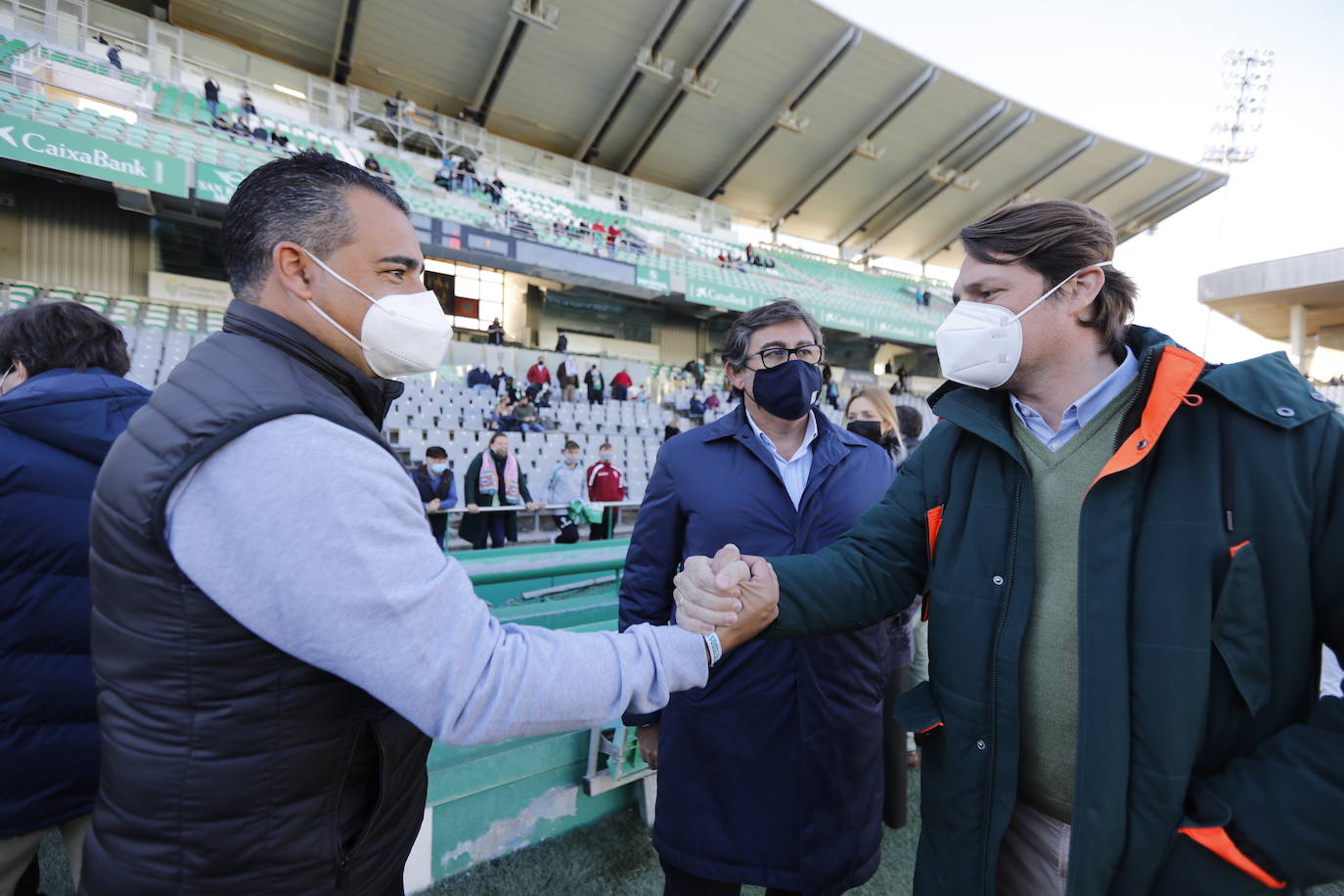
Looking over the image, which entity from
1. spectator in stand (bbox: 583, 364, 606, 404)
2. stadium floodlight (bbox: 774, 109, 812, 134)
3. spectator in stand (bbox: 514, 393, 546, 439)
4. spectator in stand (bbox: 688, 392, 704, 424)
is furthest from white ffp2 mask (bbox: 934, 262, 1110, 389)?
stadium floodlight (bbox: 774, 109, 812, 134)

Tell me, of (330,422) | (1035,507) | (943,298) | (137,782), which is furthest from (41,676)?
(943,298)

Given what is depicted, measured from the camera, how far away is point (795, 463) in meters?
2.04

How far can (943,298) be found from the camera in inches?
1190

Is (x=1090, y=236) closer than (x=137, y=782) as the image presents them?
No

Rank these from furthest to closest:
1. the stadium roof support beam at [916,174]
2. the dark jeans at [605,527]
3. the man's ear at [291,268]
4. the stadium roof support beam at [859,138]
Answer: the stadium roof support beam at [916,174] → the stadium roof support beam at [859,138] → the dark jeans at [605,527] → the man's ear at [291,268]

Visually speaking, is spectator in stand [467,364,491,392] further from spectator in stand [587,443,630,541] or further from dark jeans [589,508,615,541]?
dark jeans [589,508,615,541]

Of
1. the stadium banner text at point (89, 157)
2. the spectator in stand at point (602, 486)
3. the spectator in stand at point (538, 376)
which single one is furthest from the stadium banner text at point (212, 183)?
the spectator in stand at point (602, 486)

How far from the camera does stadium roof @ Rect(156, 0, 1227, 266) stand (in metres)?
19.8

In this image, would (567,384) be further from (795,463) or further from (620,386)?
(795,463)

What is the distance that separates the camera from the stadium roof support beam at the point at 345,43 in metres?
18.9

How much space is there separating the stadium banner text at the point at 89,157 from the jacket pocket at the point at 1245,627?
1712 cm

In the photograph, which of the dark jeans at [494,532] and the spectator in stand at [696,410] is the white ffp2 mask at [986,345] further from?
the spectator in stand at [696,410]

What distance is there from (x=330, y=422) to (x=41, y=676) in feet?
4.34

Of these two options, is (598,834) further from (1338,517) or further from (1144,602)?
(1338,517)
